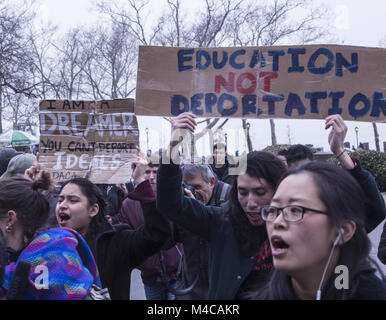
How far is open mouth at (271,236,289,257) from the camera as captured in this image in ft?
5.69

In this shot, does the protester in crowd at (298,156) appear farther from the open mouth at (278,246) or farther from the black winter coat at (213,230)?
the open mouth at (278,246)

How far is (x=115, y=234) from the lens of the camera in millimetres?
3055

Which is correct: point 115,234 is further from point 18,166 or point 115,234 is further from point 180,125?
point 18,166

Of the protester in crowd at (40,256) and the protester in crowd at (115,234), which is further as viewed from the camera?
the protester in crowd at (115,234)

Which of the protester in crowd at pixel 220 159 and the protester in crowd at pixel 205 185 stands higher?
the protester in crowd at pixel 220 159

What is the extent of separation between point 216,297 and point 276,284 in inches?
24.8

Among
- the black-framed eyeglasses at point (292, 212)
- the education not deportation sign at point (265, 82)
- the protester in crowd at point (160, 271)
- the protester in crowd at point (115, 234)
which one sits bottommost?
the protester in crowd at point (160, 271)

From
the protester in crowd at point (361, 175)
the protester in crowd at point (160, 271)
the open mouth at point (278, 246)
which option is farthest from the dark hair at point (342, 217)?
the protester in crowd at point (160, 271)

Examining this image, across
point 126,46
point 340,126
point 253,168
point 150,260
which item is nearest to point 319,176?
point 253,168

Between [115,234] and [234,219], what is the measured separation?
0.87 m

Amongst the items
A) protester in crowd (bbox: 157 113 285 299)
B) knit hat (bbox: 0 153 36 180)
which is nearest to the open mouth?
protester in crowd (bbox: 157 113 285 299)

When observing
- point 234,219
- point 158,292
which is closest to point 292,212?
point 234,219

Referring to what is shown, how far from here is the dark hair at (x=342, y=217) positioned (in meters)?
1.73
